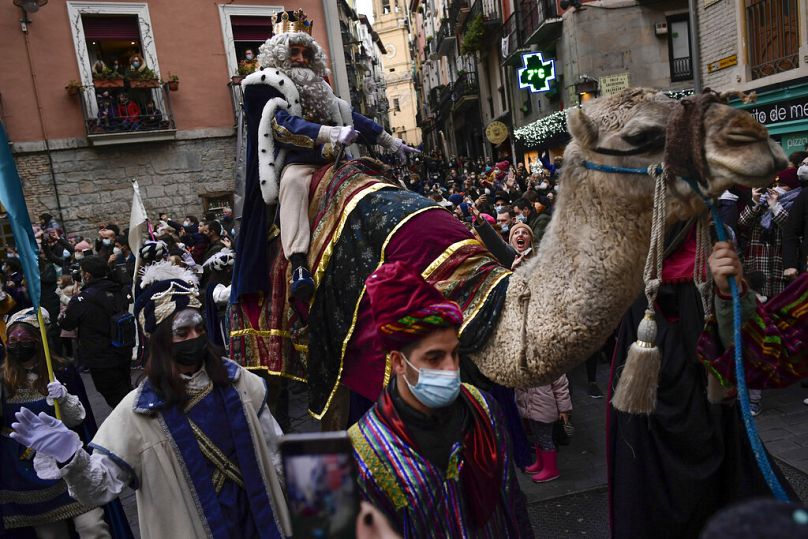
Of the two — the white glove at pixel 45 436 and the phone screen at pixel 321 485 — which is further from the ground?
the phone screen at pixel 321 485

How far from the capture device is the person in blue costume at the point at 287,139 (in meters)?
4.03

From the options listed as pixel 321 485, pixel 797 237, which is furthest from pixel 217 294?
pixel 797 237

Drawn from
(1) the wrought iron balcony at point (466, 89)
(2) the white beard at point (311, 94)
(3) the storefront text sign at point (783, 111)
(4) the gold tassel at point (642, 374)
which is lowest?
(4) the gold tassel at point (642, 374)

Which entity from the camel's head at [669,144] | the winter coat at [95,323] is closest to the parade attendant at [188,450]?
the camel's head at [669,144]

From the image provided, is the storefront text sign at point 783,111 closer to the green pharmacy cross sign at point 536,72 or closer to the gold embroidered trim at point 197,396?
the green pharmacy cross sign at point 536,72

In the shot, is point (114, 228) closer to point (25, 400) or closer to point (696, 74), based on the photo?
point (25, 400)

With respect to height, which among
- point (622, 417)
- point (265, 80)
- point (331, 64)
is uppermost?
point (331, 64)

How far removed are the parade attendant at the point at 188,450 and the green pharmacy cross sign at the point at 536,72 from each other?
58.4ft

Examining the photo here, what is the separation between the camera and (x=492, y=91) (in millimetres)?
33312

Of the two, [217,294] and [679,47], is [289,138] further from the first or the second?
[679,47]

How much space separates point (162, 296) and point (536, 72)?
17.9 m

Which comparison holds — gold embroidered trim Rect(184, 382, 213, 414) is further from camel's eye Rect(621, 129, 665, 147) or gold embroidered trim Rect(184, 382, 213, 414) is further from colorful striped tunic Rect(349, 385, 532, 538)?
camel's eye Rect(621, 129, 665, 147)

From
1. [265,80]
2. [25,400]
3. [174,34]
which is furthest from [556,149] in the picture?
[25,400]

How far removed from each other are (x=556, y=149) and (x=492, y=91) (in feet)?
43.9
